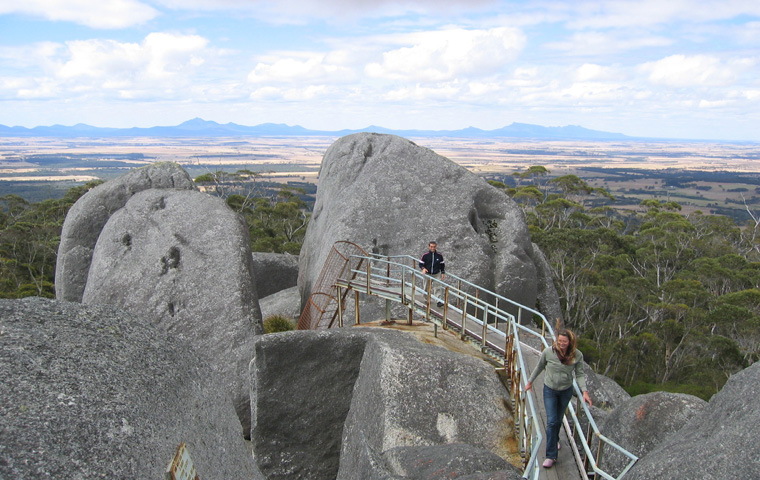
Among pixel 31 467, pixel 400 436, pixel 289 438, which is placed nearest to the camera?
pixel 31 467

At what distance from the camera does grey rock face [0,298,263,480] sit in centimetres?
425

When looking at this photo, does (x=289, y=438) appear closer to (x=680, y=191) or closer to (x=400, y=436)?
(x=400, y=436)

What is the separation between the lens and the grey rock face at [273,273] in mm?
26797

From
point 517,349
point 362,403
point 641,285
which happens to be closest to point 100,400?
point 362,403

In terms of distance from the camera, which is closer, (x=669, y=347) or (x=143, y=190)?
(x=143, y=190)

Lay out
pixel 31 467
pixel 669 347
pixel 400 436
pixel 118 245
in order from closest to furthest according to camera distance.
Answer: pixel 31 467
pixel 400 436
pixel 118 245
pixel 669 347

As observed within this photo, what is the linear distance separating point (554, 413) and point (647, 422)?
2.36 m

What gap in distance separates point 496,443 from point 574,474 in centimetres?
163

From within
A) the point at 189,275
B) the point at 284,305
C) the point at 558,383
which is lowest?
the point at 284,305

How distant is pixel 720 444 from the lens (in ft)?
17.2

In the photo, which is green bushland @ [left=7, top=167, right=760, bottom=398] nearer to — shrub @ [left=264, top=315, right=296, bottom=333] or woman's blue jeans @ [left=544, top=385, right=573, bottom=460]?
shrub @ [left=264, top=315, right=296, bottom=333]

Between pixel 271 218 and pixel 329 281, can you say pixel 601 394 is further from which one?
pixel 271 218

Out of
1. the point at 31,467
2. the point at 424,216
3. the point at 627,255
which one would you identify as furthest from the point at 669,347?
the point at 31,467

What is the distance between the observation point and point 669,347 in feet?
109
